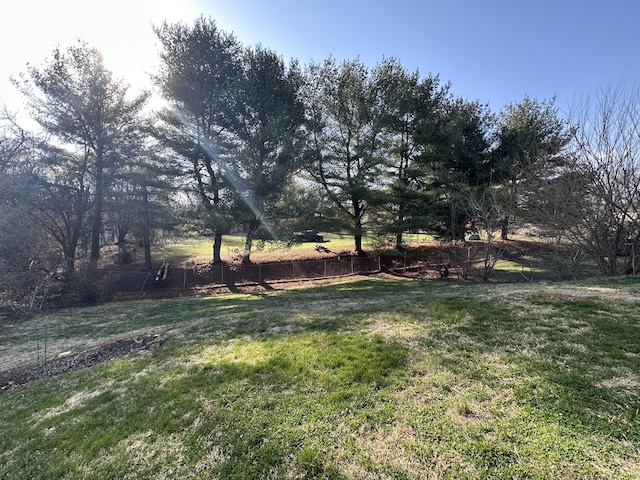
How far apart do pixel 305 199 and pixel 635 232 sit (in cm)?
1210

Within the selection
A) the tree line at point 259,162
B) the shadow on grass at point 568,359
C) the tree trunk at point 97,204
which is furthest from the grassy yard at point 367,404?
the tree trunk at point 97,204

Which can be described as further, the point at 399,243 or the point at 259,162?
the point at 399,243

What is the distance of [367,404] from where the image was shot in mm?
2789

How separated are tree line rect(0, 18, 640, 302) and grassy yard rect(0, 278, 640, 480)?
7.80 m

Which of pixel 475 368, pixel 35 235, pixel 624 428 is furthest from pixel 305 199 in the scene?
pixel 624 428

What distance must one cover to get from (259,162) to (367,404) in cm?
1280

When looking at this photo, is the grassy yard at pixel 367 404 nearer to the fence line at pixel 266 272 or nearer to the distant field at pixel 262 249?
the distant field at pixel 262 249

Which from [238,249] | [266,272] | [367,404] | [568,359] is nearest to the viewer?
[367,404]

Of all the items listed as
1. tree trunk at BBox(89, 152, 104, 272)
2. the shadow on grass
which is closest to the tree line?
tree trunk at BBox(89, 152, 104, 272)

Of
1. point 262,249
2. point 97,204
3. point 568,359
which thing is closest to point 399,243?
point 262,249

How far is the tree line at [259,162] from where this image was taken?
1026 cm

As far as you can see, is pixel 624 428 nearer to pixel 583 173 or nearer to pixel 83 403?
pixel 83 403

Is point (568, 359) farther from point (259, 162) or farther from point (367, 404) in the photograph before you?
point (259, 162)

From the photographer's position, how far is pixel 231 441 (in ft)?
8.33
